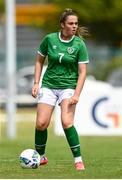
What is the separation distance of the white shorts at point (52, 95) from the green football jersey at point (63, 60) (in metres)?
0.06

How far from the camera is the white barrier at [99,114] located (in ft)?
79.7

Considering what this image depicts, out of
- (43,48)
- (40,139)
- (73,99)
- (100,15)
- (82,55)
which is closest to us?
(73,99)

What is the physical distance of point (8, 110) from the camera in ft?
85.3

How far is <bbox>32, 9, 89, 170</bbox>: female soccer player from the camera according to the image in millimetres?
12617

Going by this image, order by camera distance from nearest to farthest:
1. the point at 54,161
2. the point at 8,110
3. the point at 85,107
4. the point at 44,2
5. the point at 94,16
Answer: the point at 54,161 → the point at 85,107 → the point at 8,110 → the point at 94,16 → the point at 44,2

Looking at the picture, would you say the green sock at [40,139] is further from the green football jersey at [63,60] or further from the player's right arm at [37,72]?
the green football jersey at [63,60]

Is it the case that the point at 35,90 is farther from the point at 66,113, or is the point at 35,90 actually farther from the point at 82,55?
the point at 82,55

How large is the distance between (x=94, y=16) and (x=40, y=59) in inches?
1400

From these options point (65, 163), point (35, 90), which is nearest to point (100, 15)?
point (65, 163)

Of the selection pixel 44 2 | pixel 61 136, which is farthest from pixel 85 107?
pixel 44 2

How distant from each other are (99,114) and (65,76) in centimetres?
1165

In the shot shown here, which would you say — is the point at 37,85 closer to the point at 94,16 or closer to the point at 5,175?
the point at 5,175

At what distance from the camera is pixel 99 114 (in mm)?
24297

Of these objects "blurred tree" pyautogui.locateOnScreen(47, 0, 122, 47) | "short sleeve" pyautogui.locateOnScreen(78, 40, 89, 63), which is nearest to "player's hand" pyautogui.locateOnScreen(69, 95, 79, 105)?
"short sleeve" pyautogui.locateOnScreen(78, 40, 89, 63)
